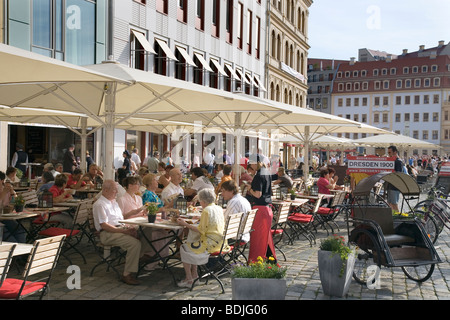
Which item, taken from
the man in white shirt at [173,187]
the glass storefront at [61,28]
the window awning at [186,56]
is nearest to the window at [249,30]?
the window awning at [186,56]

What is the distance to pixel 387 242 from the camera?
23.6 feet

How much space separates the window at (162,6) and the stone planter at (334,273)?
20.8 m

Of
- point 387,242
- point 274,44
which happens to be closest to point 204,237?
point 387,242

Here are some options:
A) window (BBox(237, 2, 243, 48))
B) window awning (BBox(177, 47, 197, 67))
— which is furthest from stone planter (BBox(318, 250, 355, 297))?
window (BBox(237, 2, 243, 48))

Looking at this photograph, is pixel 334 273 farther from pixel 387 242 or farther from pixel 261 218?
pixel 261 218

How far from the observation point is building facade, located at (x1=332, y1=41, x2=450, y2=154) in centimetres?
8575

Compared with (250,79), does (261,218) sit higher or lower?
lower

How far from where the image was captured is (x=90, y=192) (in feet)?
37.5

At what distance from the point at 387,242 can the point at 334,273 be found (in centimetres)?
146

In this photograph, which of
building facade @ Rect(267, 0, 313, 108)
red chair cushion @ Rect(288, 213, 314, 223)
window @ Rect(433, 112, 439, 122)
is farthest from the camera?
window @ Rect(433, 112, 439, 122)

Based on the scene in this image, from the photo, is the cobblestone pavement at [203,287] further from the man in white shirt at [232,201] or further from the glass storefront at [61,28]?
the glass storefront at [61,28]

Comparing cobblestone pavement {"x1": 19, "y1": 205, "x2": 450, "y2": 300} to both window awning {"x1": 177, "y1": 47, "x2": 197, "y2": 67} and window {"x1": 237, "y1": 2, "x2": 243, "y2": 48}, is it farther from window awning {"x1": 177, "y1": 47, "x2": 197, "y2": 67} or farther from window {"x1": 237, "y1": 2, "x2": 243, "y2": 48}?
window {"x1": 237, "y1": 2, "x2": 243, "y2": 48}

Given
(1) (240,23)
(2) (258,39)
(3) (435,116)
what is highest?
(1) (240,23)

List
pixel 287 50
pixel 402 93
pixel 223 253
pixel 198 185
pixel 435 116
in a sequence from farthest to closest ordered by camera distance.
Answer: pixel 402 93
pixel 435 116
pixel 287 50
pixel 198 185
pixel 223 253
